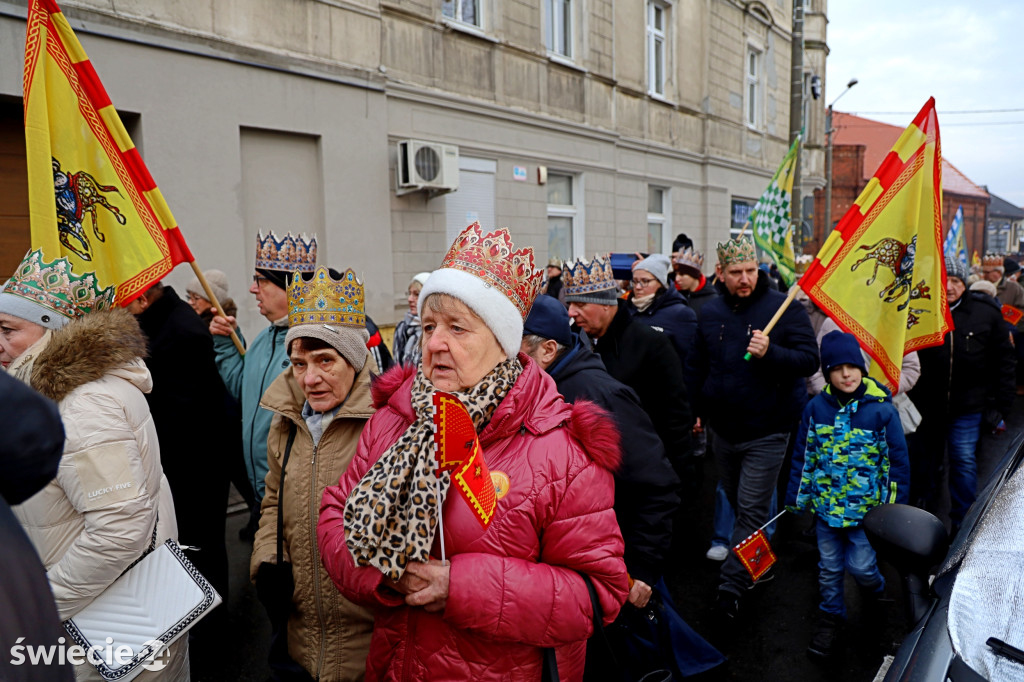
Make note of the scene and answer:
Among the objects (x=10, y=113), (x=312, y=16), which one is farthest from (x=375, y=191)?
(x=10, y=113)

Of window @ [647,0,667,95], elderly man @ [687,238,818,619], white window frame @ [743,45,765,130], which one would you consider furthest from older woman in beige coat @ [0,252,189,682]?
white window frame @ [743,45,765,130]

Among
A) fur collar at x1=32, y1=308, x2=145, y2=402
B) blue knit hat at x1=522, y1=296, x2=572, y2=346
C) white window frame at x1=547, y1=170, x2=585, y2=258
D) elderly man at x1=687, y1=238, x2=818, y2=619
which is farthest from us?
white window frame at x1=547, y1=170, x2=585, y2=258

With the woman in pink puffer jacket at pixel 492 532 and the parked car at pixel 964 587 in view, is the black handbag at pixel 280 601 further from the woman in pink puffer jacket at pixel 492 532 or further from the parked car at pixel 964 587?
the parked car at pixel 964 587

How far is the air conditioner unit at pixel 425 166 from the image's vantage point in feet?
30.0

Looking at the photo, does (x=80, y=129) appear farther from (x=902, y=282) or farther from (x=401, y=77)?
(x=401, y=77)

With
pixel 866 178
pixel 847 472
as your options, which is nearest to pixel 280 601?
pixel 847 472

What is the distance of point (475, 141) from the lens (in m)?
10.4

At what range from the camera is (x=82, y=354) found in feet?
6.89

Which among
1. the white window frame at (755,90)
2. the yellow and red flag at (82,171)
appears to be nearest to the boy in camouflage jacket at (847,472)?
the yellow and red flag at (82,171)

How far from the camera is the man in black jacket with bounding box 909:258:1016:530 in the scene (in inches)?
204

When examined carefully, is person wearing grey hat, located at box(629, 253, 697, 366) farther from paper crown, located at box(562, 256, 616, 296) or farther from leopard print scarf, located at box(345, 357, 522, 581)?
leopard print scarf, located at box(345, 357, 522, 581)

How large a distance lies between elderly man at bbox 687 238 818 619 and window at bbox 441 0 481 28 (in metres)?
7.28

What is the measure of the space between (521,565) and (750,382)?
9.71ft

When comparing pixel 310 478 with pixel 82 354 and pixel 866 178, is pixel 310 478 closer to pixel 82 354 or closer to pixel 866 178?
pixel 82 354
